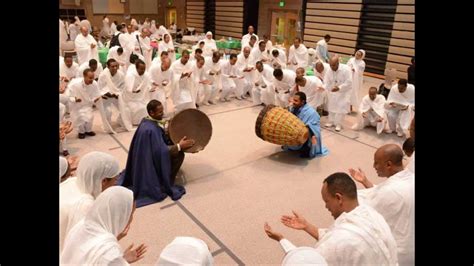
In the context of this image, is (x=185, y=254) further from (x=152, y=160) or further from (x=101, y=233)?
(x=152, y=160)

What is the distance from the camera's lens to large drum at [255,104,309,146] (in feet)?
17.2

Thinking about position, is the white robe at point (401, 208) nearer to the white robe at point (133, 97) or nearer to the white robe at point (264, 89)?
the white robe at point (133, 97)

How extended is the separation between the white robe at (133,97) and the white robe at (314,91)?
3225 mm

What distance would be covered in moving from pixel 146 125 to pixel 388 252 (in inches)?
124

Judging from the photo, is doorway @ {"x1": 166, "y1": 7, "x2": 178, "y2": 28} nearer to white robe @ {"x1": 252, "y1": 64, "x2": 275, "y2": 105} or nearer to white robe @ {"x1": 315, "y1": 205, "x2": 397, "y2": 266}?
white robe @ {"x1": 252, "y1": 64, "x2": 275, "y2": 105}

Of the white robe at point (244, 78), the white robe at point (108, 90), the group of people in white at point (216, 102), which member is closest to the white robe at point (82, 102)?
the group of people in white at point (216, 102)

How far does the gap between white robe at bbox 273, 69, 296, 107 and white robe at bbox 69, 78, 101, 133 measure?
12.3 feet

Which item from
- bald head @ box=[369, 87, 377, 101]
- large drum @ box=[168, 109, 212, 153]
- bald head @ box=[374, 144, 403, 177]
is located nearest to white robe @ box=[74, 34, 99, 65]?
large drum @ box=[168, 109, 212, 153]

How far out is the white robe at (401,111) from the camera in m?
6.78

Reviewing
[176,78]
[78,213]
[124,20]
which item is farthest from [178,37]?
[78,213]

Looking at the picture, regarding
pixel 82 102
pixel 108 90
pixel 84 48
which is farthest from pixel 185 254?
pixel 84 48

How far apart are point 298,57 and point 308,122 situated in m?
6.28

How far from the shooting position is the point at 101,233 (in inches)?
82.9

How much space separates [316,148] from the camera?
5898mm
